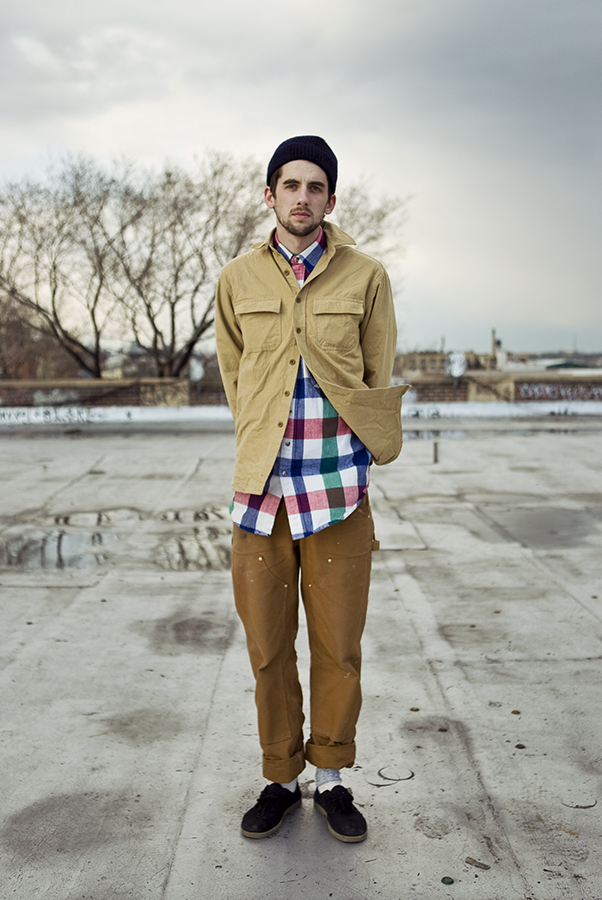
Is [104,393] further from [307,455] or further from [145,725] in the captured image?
[307,455]

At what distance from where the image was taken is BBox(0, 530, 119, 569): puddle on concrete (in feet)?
18.7

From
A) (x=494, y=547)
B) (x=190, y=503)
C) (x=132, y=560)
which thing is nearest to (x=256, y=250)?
(x=132, y=560)

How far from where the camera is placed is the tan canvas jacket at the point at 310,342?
2.39m

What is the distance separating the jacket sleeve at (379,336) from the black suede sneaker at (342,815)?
4.37 ft

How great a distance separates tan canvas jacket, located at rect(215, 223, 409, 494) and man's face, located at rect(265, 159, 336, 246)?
108mm

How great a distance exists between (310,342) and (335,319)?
0.11 m

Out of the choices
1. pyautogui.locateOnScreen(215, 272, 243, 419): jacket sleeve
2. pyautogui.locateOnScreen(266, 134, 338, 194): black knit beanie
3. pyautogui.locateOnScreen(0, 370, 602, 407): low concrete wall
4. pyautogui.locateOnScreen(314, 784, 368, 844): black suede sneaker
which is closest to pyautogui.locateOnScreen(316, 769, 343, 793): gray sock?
pyautogui.locateOnScreen(314, 784, 368, 844): black suede sneaker

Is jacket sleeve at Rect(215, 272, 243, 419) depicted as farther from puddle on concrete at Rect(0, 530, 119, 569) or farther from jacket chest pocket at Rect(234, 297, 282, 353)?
puddle on concrete at Rect(0, 530, 119, 569)

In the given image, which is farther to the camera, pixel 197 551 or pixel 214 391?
pixel 214 391

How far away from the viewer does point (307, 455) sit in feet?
7.93

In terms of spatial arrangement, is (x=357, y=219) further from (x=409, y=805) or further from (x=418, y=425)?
A: (x=409, y=805)

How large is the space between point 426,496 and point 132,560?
11.6ft

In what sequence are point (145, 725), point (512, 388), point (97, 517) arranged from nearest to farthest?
point (145, 725) → point (97, 517) → point (512, 388)

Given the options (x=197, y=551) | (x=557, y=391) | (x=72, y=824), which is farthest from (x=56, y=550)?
(x=557, y=391)
